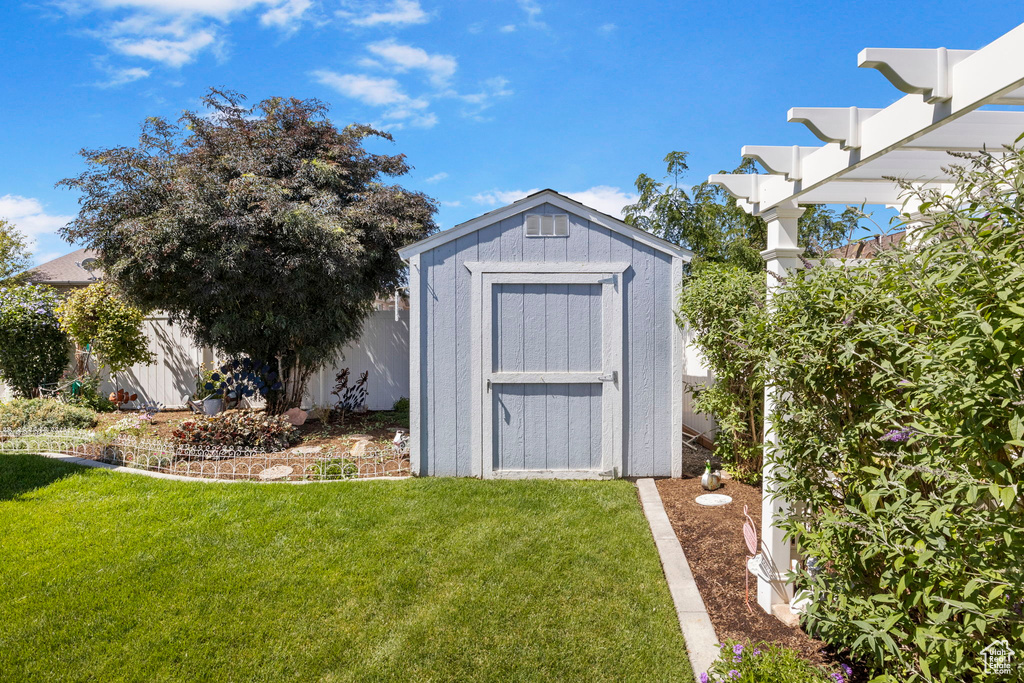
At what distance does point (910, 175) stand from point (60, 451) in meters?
8.89

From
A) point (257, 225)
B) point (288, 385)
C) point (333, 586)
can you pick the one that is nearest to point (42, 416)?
point (288, 385)

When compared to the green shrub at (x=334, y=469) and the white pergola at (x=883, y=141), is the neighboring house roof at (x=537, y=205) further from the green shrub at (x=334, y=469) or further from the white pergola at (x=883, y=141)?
the green shrub at (x=334, y=469)

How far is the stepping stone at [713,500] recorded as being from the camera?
451 cm

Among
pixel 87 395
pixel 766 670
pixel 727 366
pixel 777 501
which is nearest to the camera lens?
pixel 766 670

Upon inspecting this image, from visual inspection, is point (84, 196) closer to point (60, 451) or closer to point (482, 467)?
point (60, 451)

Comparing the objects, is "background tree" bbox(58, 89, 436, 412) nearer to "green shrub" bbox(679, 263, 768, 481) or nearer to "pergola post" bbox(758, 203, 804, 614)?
"green shrub" bbox(679, 263, 768, 481)

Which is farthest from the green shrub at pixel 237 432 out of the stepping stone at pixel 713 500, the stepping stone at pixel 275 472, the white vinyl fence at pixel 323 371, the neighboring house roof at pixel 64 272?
the neighboring house roof at pixel 64 272

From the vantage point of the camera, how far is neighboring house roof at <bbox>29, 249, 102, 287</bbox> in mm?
13641

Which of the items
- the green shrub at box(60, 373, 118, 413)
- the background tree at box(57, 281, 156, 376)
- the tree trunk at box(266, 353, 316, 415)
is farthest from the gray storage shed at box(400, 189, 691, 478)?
the green shrub at box(60, 373, 118, 413)

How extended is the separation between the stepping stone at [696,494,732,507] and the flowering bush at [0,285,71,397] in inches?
416

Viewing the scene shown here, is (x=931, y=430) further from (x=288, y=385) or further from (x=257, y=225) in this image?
(x=288, y=385)

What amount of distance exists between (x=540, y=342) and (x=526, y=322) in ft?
0.82

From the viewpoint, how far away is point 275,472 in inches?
221

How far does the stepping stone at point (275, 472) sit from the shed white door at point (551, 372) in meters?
2.13
